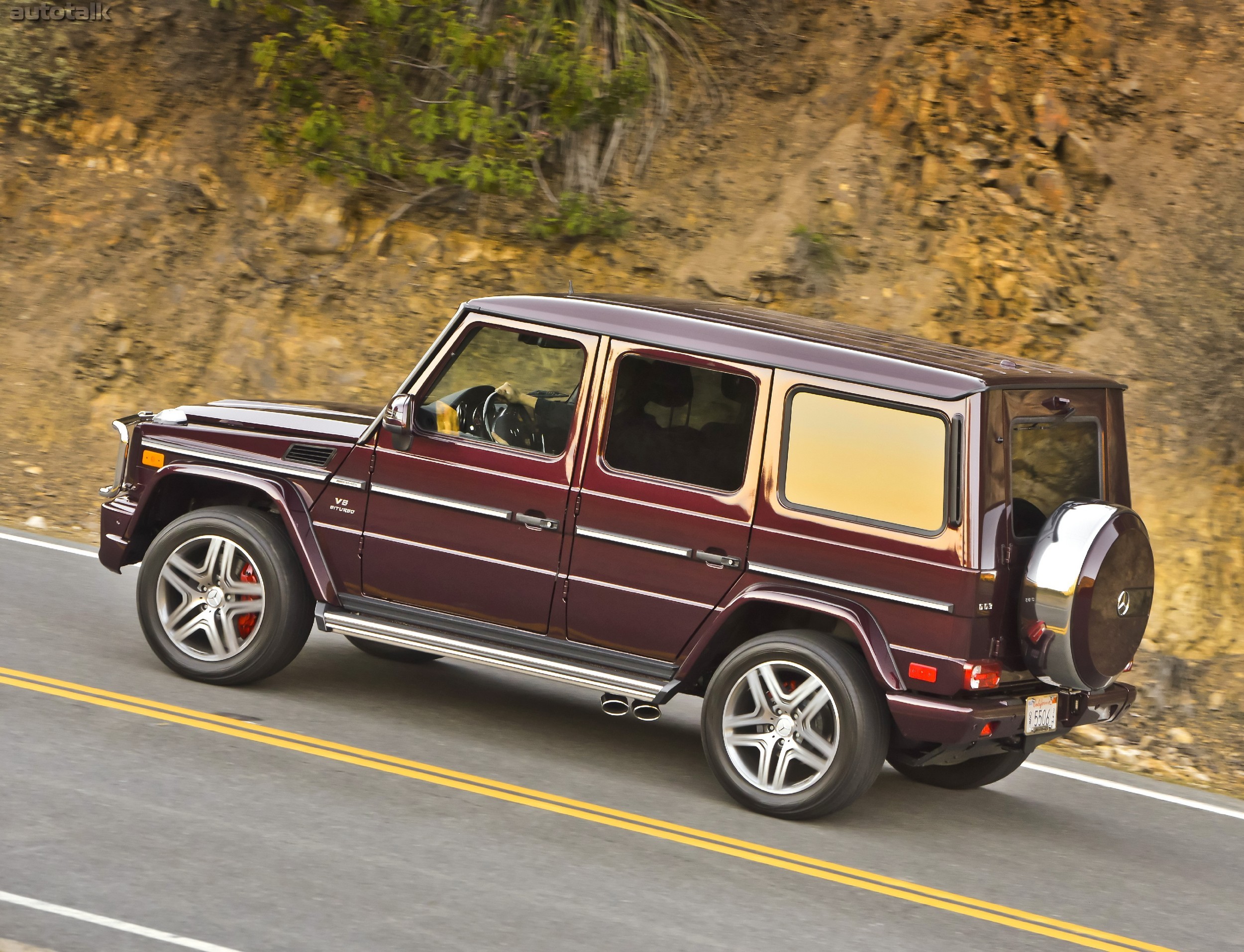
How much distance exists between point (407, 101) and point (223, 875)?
10.7m

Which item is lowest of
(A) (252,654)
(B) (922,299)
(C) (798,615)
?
(A) (252,654)

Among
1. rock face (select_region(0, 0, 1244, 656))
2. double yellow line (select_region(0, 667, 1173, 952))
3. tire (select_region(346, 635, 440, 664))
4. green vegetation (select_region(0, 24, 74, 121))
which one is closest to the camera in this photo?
double yellow line (select_region(0, 667, 1173, 952))

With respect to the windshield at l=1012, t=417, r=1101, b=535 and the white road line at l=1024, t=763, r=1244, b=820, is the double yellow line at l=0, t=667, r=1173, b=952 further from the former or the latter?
the white road line at l=1024, t=763, r=1244, b=820

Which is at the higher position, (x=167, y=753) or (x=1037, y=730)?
(x=1037, y=730)

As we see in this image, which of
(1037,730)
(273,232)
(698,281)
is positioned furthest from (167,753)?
(273,232)

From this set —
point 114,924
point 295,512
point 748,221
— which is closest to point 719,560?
point 295,512

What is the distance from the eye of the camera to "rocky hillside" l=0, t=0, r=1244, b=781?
12641 millimetres

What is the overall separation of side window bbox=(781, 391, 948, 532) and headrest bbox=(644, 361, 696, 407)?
1.59 ft

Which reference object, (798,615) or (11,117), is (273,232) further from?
(798,615)

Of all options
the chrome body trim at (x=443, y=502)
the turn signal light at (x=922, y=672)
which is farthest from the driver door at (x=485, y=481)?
the turn signal light at (x=922, y=672)

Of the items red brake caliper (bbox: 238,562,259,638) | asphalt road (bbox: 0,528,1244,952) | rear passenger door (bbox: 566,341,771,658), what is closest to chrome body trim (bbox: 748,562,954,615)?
rear passenger door (bbox: 566,341,771,658)

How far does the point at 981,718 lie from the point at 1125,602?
34.5 inches

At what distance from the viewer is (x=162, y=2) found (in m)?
16.3

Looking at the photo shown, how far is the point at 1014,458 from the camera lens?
6.09 meters
